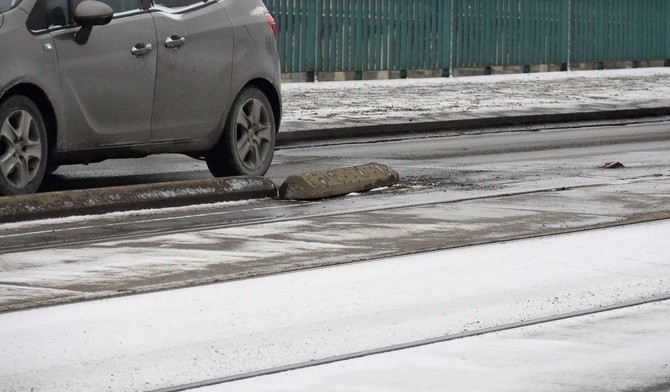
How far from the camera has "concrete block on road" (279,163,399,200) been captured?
1251cm

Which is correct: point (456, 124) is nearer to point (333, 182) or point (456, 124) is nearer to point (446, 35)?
point (333, 182)

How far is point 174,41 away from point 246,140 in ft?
4.01

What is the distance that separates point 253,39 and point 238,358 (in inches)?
268

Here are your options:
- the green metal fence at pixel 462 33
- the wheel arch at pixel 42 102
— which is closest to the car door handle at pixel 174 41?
the wheel arch at pixel 42 102

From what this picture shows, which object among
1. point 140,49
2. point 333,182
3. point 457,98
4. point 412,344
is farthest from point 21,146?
point 457,98

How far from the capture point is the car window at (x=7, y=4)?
1119cm

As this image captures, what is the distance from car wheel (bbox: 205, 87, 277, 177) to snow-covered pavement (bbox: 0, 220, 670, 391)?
389cm

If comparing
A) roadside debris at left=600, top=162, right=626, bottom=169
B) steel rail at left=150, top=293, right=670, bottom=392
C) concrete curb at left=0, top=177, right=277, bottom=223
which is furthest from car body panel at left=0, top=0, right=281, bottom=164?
steel rail at left=150, top=293, right=670, bottom=392

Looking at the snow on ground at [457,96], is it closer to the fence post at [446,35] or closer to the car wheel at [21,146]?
the fence post at [446,35]

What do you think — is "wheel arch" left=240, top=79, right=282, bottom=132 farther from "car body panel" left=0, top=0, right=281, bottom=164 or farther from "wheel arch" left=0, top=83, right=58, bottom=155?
"wheel arch" left=0, top=83, right=58, bottom=155

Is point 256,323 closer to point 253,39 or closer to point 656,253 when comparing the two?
point 656,253

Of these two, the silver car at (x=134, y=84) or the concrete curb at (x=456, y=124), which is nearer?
the silver car at (x=134, y=84)

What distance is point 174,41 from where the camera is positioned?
12453 mm

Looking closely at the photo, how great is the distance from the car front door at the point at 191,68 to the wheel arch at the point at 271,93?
0.47m
